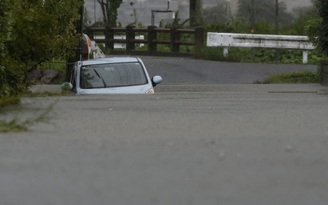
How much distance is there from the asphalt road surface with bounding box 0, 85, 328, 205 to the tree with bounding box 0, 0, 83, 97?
2179 mm

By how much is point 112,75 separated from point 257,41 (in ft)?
49.1

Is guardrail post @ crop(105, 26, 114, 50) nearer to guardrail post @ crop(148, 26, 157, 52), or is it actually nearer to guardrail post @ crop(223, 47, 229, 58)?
guardrail post @ crop(148, 26, 157, 52)

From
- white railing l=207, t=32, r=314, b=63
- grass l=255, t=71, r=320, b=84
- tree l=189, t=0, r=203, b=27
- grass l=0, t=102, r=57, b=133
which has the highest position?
tree l=189, t=0, r=203, b=27

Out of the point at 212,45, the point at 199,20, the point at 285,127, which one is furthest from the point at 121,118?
the point at 199,20

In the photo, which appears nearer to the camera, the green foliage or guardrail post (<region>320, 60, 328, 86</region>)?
guardrail post (<region>320, 60, 328, 86</region>)

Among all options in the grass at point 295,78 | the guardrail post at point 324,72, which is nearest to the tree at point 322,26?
the guardrail post at point 324,72

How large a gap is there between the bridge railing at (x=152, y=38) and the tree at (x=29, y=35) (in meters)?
15.9

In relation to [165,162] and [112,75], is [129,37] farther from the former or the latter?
[165,162]

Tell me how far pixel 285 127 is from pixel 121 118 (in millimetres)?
2085

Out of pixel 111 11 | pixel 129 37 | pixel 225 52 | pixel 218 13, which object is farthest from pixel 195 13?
pixel 225 52

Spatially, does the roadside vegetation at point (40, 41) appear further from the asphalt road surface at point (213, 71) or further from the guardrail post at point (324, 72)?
the asphalt road surface at point (213, 71)

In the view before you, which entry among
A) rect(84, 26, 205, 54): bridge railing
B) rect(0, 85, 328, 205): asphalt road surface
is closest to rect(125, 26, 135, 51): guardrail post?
rect(84, 26, 205, 54): bridge railing

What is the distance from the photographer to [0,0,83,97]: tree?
11.7 meters

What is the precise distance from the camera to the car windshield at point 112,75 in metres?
17.0
